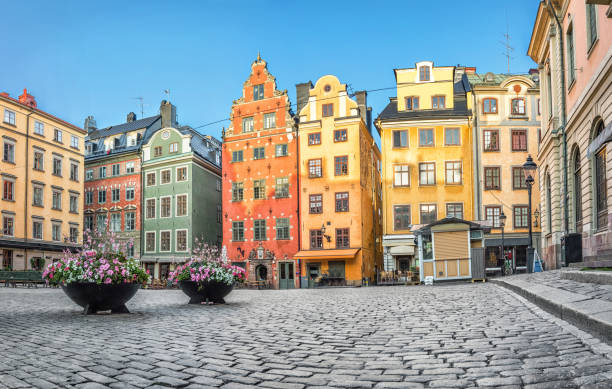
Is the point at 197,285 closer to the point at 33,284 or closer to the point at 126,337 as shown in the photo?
the point at 126,337

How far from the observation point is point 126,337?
7.34 meters

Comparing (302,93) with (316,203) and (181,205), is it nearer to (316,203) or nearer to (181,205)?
(316,203)

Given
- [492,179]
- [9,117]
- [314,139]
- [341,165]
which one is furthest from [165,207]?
[492,179]

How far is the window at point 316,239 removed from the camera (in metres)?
40.0

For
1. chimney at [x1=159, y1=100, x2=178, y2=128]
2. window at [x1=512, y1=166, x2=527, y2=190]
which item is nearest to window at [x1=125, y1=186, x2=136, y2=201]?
chimney at [x1=159, y1=100, x2=178, y2=128]

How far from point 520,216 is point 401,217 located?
8.19 metres

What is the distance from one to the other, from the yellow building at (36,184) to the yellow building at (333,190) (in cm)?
2026

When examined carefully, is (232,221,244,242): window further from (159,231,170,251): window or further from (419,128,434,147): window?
→ (419,128,434,147): window

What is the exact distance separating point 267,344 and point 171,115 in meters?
47.8

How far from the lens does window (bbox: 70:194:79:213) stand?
1959 inches

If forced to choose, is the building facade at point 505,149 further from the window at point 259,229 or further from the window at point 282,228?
the window at point 259,229

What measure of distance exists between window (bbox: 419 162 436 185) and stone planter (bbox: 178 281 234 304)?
1094 inches

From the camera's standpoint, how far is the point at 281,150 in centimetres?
4200

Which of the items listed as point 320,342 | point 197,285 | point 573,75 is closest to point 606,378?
point 320,342
